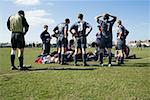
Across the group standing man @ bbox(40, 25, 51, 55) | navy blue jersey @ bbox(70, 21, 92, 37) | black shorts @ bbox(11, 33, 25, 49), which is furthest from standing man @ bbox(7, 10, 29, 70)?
standing man @ bbox(40, 25, 51, 55)

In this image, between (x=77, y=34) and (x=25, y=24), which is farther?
(x=77, y=34)

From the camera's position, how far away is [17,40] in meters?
13.5

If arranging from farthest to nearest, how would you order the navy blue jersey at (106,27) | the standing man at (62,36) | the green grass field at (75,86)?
the standing man at (62,36) → the navy blue jersey at (106,27) → the green grass field at (75,86)

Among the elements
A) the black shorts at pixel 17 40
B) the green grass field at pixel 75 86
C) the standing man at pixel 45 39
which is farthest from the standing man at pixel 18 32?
the standing man at pixel 45 39

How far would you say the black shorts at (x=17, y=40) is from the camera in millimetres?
13523

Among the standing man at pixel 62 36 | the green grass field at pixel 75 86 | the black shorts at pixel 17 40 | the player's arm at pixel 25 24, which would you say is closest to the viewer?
the green grass field at pixel 75 86

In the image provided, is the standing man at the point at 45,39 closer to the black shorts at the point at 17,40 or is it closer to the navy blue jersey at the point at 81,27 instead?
the navy blue jersey at the point at 81,27

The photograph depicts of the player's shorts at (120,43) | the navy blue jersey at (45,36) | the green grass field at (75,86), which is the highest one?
the navy blue jersey at (45,36)

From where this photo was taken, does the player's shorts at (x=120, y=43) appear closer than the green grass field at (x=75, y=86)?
No

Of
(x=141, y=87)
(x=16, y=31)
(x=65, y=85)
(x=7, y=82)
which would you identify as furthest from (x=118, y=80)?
(x=16, y=31)

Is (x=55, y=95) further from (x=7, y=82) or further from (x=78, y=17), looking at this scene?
(x=78, y=17)

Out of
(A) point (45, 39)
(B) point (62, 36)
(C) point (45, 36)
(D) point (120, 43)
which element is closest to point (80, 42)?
(B) point (62, 36)

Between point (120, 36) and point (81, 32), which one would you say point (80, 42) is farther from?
point (120, 36)

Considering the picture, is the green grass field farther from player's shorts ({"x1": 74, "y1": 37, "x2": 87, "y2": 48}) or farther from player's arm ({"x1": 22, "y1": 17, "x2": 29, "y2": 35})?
player's shorts ({"x1": 74, "y1": 37, "x2": 87, "y2": 48})
